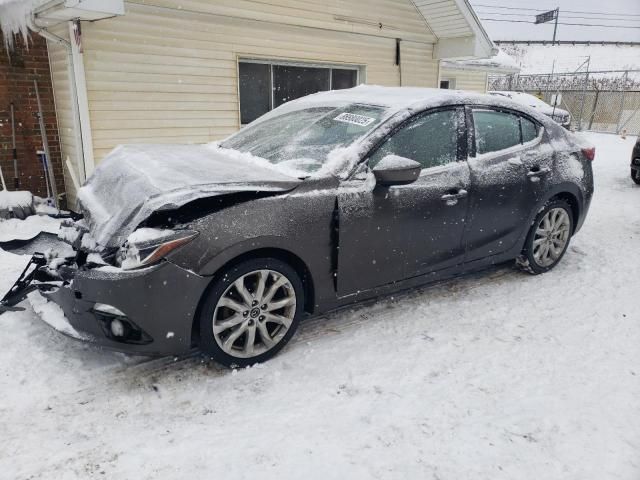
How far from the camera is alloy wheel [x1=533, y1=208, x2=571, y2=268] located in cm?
468

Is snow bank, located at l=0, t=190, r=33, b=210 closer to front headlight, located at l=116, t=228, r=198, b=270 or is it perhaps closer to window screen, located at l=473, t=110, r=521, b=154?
front headlight, located at l=116, t=228, r=198, b=270

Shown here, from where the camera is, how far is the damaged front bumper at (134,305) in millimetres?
2680

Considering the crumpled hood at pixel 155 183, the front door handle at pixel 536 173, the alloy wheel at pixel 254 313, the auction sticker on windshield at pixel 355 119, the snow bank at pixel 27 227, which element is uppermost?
the auction sticker on windshield at pixel 355 119

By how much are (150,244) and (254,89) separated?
628 cm

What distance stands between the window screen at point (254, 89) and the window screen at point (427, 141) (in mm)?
5135

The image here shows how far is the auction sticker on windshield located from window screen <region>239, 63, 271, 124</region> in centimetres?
484

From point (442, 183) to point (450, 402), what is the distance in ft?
5.40

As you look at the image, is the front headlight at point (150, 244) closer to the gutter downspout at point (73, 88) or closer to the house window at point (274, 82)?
the gutter downspout at point (73, 88)

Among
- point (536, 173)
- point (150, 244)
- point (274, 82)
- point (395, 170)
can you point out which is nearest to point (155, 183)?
point (150, 244)

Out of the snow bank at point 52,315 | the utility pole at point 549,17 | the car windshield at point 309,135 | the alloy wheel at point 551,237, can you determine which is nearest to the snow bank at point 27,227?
the snow bank at point 52,315

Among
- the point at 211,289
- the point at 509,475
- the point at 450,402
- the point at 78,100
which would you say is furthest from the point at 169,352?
the point at 78,100

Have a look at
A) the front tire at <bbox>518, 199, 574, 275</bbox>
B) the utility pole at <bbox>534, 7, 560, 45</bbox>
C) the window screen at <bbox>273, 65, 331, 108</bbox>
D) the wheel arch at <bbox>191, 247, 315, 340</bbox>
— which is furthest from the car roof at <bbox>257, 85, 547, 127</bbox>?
the utility pole at <bbox>534, 7, 560, 45</bbox>

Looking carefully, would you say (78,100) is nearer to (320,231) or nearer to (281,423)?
(320,231)

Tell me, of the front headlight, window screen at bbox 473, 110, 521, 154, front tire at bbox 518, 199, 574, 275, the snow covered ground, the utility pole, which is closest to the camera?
the snow covered ground
